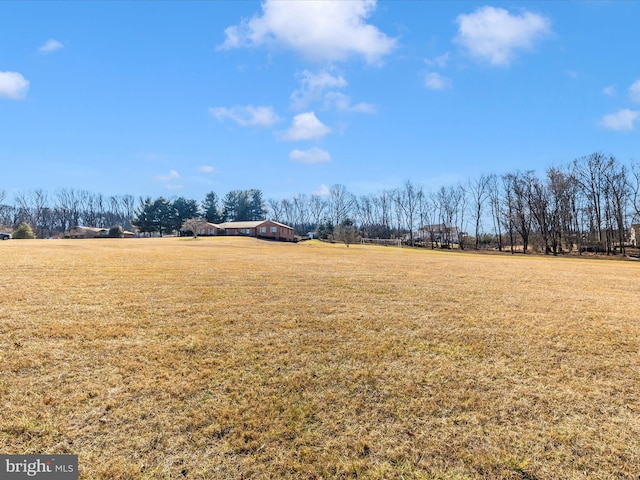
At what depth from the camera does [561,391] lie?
3865mm


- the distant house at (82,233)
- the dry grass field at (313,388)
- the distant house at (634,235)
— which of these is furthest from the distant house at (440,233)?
the distant house at (82,233)

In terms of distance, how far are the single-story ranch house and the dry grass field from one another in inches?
2034

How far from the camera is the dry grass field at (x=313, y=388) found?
2725 mm

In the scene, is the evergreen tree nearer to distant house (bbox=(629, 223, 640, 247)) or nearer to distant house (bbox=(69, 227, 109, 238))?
distant house (bbox=(69, 227, 109, 238))

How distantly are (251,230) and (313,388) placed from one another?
5693cm

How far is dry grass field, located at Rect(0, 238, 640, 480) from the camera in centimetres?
272

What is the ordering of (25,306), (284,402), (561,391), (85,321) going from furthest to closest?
(25,306), (85,321), (561,391), (284,402)

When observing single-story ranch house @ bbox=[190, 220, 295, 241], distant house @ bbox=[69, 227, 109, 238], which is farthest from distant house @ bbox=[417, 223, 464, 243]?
distant house @ bbox=[69, 227, 109, 238]

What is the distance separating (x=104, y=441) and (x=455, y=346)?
4809 mm

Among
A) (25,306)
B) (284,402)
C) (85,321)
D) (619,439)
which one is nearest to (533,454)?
(619,439)

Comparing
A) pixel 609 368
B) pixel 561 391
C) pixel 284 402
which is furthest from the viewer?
pixel 609 368

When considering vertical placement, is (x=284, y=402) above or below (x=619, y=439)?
above

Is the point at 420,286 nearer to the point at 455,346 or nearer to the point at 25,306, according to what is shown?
the point at 455,346

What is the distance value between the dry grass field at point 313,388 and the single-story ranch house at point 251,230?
51676mm
